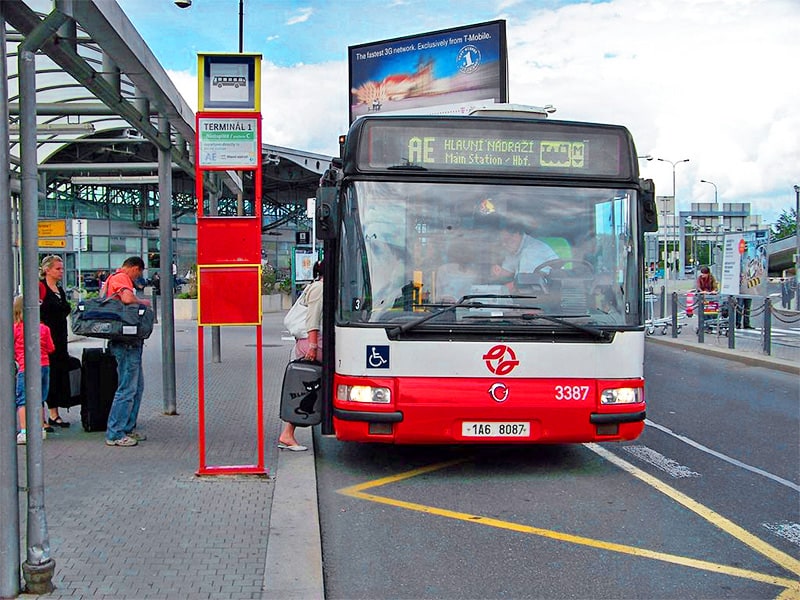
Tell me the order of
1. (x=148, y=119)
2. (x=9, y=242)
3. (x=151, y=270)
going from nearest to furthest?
(x=9, y=242)
(x=148, y=119)
(x=151, y=270)

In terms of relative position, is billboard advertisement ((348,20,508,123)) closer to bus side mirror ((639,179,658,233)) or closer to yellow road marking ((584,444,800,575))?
bus side mirror ((639,179,658,233))

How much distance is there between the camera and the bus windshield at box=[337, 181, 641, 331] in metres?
6.49

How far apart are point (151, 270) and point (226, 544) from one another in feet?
157

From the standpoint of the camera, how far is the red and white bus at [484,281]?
642 centimetres

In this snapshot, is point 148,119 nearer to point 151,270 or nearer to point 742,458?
point 742,458

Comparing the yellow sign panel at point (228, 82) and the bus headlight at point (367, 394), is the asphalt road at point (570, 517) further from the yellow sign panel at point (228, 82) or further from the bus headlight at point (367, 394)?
the yellow sign panel at point (228, 82)

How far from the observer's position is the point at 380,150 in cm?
666

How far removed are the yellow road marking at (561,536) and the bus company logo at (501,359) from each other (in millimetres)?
1172

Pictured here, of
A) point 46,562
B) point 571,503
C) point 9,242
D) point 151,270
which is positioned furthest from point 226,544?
point 151,270

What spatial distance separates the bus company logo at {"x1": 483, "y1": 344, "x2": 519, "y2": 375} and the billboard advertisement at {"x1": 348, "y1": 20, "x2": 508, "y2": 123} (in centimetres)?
Result: 1818

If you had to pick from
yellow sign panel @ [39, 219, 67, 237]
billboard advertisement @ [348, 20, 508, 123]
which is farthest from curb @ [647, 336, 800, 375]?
yellow sign panel @ [39, 219, 67, 237]

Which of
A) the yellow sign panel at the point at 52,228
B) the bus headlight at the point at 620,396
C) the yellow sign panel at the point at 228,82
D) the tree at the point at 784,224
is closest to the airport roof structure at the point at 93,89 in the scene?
the yellow sign panel at the point at 228,82

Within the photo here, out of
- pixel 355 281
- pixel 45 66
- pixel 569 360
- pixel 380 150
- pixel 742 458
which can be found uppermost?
pixel 45 66

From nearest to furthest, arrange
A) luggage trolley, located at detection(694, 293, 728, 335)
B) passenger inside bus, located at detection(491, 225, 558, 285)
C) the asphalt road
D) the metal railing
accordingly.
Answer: the asphalt road < passenger inside bus, located at detection(491, 225, 558, 285) < the metal railing < luggage trolley, located at detection(694, 293, 728, 335)
